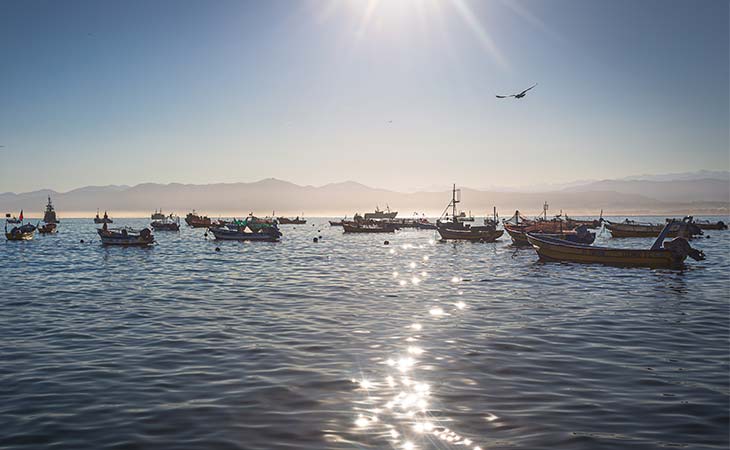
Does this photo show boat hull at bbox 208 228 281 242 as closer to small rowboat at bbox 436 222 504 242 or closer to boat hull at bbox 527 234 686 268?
small rowboat at bbox 436 222 504 242

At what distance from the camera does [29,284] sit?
29.5 m

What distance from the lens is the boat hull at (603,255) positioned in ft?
125

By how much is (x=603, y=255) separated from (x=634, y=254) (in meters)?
2.28

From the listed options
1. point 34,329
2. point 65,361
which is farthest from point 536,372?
point 34,329

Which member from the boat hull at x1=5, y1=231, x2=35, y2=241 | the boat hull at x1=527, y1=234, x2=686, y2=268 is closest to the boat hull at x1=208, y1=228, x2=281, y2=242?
the boat hull at x1=5, y1=231, x2=35, y2=241

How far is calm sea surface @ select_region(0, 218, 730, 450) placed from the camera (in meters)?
8.19

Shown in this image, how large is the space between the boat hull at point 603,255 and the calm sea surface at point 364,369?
14.6m

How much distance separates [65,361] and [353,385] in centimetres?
803

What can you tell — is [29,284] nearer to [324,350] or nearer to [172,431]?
[324,350]

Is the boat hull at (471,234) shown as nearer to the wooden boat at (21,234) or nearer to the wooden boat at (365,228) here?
the wooden boat at (365,228)

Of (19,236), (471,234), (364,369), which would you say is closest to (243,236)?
(471,234)

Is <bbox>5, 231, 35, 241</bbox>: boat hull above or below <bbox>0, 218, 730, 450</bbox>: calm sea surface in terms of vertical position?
above

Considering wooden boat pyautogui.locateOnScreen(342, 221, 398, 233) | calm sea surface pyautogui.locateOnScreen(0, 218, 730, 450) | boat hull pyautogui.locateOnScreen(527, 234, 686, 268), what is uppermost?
wooden boat pyautogui.locateOnScreen(342, 221, 398, 233)

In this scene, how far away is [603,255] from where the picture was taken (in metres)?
40.1
